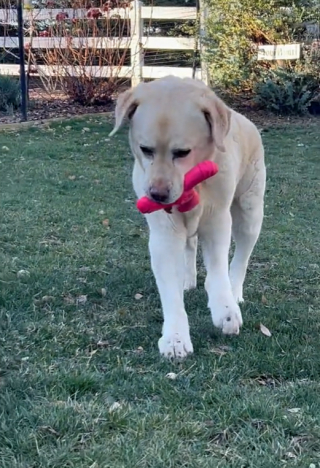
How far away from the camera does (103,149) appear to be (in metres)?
9.51

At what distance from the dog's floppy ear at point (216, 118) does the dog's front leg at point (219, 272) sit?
1.34 ft

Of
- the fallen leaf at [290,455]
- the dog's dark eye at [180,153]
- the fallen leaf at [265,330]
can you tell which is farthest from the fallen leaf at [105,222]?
the fallen leaf at [290,455]

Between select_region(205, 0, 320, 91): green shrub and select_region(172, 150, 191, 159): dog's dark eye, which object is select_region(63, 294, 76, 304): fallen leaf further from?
select_region(205, 0, 320, 91): green shrub

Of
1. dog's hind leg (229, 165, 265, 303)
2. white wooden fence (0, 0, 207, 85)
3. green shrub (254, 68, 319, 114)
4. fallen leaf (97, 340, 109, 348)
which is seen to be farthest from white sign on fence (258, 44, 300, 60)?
fallen leaf (97, 340, 109, 348)

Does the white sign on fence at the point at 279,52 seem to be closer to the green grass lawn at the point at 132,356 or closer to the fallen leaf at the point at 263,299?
the green grass lawn at the point at 132,356

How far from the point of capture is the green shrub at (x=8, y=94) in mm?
12092

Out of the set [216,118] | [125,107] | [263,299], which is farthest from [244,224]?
[125,107]

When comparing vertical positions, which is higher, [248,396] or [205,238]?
[205,238]

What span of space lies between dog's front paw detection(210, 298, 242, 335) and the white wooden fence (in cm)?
964

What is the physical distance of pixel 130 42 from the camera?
43.3ft

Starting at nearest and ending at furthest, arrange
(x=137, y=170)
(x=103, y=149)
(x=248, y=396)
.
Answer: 1. (x=248, y=396)
2. (x=137, y=170)
3. (x=103, y=149)

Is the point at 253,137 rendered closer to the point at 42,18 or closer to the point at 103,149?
the point at 103,149

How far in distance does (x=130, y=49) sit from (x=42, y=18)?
1.70 metres

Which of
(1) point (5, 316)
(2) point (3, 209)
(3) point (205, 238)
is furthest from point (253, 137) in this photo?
(2) point (3, 209)
